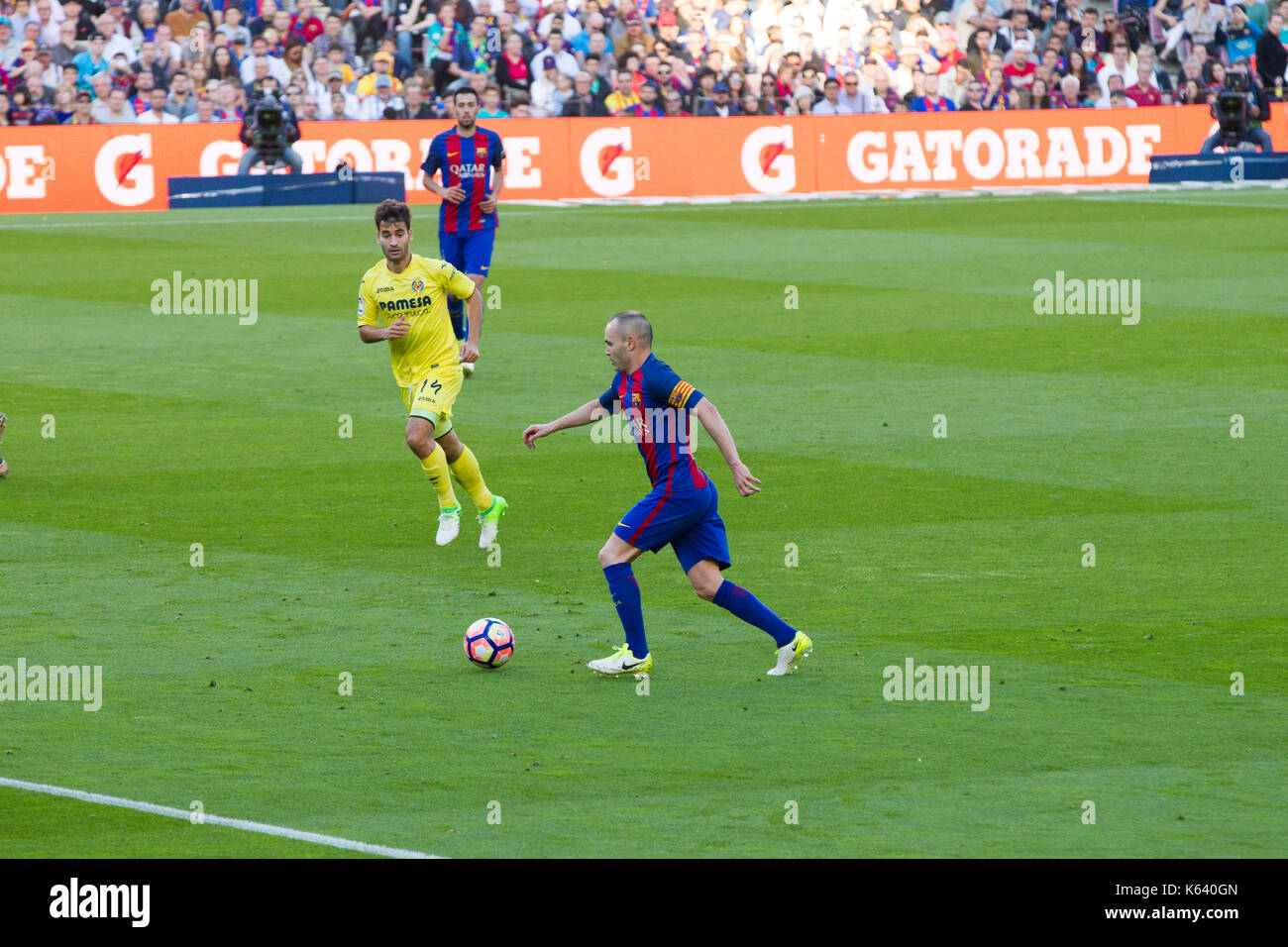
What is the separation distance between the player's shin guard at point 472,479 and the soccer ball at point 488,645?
111 inches

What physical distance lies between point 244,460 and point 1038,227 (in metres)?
16.8

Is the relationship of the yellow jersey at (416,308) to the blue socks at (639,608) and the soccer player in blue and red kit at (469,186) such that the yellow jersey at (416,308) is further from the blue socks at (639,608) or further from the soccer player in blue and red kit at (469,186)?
the soccer player in blue and red kit at (469,186)

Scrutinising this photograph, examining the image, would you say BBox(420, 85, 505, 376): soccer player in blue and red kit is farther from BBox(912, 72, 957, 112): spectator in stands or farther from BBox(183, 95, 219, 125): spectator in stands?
BBox(912, 72, 957, 112): spectator in stands

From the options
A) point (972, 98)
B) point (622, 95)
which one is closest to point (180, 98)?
point (622, 95)

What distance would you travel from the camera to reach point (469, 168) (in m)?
18.8

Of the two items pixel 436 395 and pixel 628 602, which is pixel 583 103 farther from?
pixel 628 602

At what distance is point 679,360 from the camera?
1888cm

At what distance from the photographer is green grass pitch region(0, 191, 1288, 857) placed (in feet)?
25.0

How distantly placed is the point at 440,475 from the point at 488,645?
3.08m

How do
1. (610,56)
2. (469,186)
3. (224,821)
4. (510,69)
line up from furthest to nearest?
(610,56) < (510,69) < (469,186) < (224,821)

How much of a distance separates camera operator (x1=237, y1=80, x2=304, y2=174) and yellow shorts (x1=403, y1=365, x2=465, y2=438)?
19208 millimetres

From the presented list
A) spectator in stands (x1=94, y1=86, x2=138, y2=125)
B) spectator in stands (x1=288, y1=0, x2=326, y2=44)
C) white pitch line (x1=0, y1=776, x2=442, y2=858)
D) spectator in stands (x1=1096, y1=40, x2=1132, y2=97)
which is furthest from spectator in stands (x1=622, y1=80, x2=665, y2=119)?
white pitch line (x1=0, y1=776, x2=442, y2=858)
